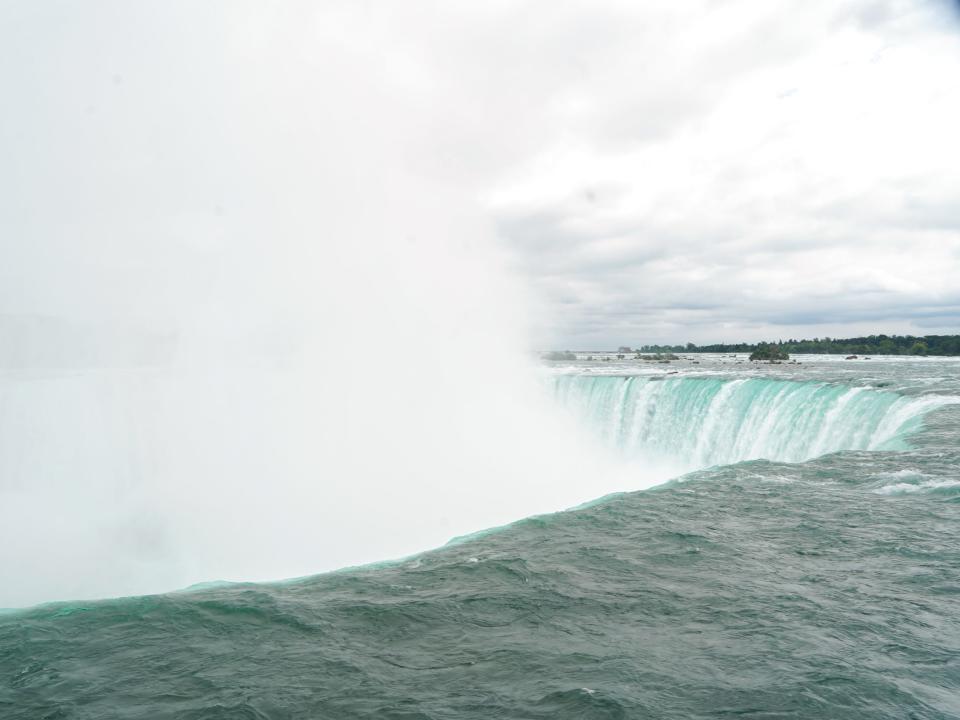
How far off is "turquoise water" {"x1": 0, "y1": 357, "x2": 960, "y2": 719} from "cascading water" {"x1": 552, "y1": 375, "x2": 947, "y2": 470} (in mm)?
7587

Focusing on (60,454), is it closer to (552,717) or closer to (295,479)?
(295,479)

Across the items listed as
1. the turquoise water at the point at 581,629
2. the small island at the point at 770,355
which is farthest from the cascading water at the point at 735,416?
the small island at the point at 770,355

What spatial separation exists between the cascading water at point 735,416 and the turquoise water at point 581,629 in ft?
24.9

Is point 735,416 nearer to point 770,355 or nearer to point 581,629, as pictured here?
point 581,629

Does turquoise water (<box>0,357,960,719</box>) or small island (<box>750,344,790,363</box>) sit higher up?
small island (<box>750,344,790,363</box>)

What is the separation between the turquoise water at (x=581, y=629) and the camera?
4641 mm

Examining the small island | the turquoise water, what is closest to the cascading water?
the turquoise water

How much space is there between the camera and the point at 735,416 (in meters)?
22.8

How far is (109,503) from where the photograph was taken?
1493 centimetres

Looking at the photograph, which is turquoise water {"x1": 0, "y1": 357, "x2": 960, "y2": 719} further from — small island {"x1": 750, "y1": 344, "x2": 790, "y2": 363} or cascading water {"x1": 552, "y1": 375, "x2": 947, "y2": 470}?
small island {"x1": 750, "y1": 344, "x2": 790, "y2": 363}

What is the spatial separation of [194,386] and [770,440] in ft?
64.2

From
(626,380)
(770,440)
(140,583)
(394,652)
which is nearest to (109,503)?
(140,583)

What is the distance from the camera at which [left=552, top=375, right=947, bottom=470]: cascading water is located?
17.9 m

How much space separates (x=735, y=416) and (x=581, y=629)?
19.0 m
